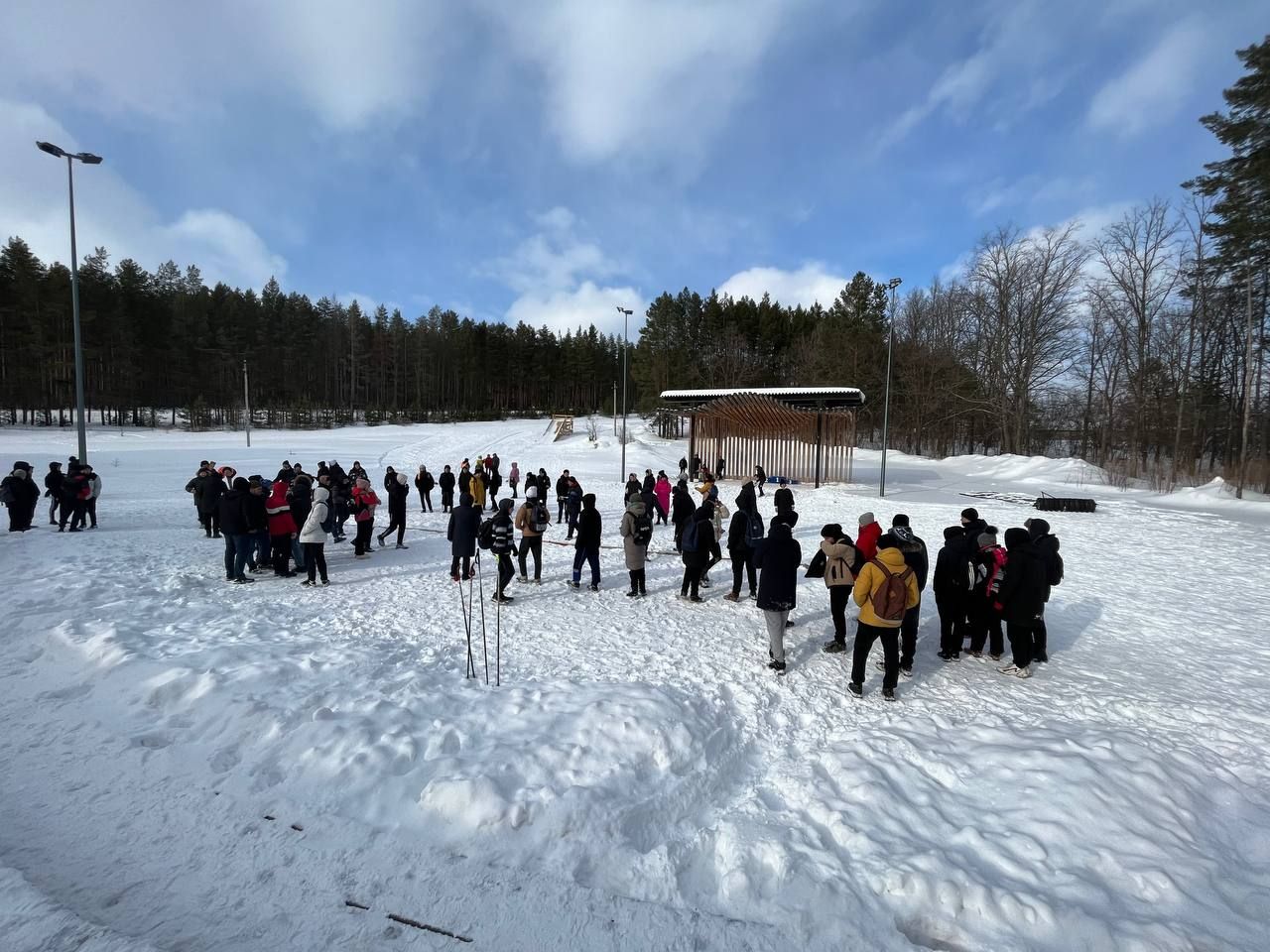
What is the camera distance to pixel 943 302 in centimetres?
A: 4688

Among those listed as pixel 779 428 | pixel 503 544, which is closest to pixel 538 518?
pixel 503 544

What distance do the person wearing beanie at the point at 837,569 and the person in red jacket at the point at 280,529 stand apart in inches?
311

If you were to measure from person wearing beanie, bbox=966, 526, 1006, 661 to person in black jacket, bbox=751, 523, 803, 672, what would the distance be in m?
2.13

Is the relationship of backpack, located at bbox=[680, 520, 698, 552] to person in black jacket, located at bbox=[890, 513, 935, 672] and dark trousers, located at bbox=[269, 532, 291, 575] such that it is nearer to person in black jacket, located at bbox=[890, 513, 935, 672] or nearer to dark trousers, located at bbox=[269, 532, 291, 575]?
person in black jacket, located at bbox=[890, 513, 935, 672]

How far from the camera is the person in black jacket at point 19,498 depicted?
10.9 metres

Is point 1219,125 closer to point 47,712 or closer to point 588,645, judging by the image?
point 588,645

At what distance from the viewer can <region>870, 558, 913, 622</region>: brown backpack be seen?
16.3 ft

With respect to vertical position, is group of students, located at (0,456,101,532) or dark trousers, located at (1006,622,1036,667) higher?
group of students, located at (0,456,101,532)

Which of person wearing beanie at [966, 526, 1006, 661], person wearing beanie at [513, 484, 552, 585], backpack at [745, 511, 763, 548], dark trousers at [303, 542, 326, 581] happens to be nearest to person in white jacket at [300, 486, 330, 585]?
dark trousers at [303, 542, 326, 581]

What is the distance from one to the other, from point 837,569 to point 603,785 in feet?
11.5

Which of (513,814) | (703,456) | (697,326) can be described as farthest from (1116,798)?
(697,326)

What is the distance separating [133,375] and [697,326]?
5656 centimetres

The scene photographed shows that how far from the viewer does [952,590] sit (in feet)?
20.0

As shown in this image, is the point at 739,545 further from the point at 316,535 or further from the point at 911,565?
the point at 316,535
